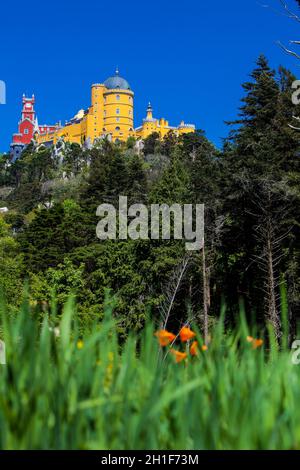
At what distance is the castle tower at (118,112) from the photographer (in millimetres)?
138125

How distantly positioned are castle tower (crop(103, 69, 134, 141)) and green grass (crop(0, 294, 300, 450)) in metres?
136

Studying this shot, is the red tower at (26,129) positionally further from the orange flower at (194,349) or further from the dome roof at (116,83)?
the orange flower at (194,349)

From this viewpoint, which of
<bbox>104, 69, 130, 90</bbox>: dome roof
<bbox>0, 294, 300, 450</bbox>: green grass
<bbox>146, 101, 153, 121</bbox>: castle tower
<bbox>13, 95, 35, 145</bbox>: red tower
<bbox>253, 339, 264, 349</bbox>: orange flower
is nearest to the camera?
<bbox>0, 294, 300, 450</bbox>: green grass

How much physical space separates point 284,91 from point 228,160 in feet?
15.0

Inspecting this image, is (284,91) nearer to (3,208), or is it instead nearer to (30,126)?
(3,208)

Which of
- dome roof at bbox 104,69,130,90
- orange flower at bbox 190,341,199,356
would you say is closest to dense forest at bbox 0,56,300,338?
orange flower at bbox 190,341,199,356

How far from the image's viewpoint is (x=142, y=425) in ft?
6.08

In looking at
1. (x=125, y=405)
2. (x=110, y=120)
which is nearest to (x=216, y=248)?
(x=125, y=405)

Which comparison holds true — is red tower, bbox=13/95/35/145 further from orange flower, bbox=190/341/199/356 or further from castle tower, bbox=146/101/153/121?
orange flower, bbox=190/341/199/356

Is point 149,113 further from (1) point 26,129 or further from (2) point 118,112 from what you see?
(1) point 26,129

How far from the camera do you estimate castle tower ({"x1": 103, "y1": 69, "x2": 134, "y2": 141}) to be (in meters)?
138

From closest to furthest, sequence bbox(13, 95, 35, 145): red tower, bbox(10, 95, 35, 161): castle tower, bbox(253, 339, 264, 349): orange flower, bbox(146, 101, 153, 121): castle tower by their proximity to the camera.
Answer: bbox(253, 339, 264, 349): orange flower
bbox(146, 101, 153, 121): castle tower
bbox(10, 95, 35, 161): castle tower
bbox(13, 95, 35, 145): red tower

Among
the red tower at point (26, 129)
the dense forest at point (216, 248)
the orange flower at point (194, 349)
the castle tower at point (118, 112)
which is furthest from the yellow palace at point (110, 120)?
the orange flower at point (194, 349)

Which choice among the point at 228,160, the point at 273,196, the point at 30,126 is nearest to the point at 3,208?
the point at 228,160
